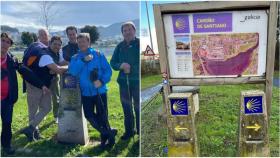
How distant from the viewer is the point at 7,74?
13.6 feet

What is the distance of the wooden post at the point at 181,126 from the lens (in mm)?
3566

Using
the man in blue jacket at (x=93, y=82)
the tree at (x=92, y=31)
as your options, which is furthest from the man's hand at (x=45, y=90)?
the tree at (x=92, y=31)

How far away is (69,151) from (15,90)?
35.8 inches

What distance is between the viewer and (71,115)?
419 centimetres

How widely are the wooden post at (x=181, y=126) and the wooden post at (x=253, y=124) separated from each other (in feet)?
1.50

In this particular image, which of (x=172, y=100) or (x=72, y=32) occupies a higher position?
(x=72, y=32)

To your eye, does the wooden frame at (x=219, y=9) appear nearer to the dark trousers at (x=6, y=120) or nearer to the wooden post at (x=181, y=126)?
the wooden post at (x=181, y=126)

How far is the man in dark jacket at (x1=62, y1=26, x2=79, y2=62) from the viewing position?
4.08 meters

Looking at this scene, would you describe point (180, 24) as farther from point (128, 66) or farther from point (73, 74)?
point (73, 74)

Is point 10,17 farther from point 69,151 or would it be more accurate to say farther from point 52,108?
point 69,151

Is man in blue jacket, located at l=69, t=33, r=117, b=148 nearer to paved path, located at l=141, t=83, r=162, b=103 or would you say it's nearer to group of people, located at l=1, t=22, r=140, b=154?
group of people, located at l=1, t=22, r=140, b=154

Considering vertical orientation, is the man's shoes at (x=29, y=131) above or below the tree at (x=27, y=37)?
below

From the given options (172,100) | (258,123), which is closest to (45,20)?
(172,100)

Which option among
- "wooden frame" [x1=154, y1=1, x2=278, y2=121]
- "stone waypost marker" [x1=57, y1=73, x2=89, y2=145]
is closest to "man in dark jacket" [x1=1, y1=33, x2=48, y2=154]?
"stone waypost marker" [x1=57, y1=73, x2=89, y2=145]
